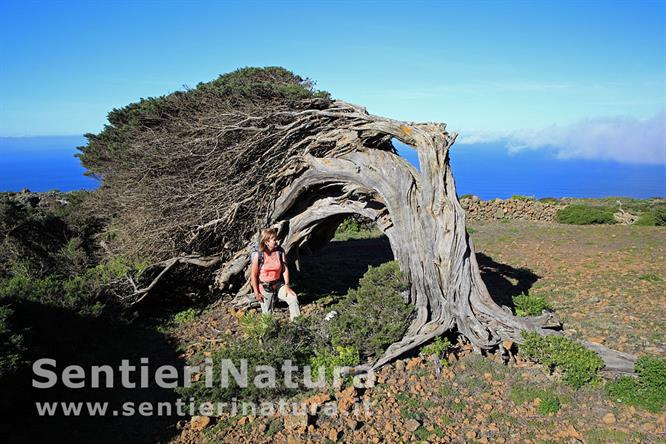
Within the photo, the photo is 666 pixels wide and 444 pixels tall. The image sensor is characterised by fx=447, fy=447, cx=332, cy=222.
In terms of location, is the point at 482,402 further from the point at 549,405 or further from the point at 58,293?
the point at 58,293

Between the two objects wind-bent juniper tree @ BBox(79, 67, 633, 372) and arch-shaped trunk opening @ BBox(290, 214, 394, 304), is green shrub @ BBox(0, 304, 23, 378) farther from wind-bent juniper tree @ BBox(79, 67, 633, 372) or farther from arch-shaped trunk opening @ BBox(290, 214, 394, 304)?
arch-shaped trunk opening @ BBox(290, 214, 394, 304)

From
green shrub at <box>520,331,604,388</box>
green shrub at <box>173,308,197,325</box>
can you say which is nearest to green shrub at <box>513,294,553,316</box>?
green shrub at <box>520,331,604,388</box>

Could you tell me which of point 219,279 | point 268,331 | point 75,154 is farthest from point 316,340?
point 75,154

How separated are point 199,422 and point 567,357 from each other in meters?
4.67

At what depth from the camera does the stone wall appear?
22.2 metres

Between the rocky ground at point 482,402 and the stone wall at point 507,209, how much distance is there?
506 inches

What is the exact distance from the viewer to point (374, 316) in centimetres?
655

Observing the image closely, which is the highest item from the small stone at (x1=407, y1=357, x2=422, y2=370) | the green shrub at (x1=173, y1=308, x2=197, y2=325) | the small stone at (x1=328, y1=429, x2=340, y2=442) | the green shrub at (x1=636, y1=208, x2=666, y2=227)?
the green shrub at (x1=636, y1=208, x2=666, y2=227)

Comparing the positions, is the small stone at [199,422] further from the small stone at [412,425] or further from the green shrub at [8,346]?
the small stone at [412,425]

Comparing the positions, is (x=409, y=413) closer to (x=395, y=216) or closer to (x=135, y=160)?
(x=395, y=216)

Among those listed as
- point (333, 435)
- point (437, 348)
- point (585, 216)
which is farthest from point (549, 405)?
point (585, 216)

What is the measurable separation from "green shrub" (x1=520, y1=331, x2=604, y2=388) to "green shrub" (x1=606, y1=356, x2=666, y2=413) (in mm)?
292

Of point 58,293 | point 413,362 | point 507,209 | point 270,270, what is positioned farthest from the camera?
point 507,209

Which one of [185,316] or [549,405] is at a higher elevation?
[185,316]
